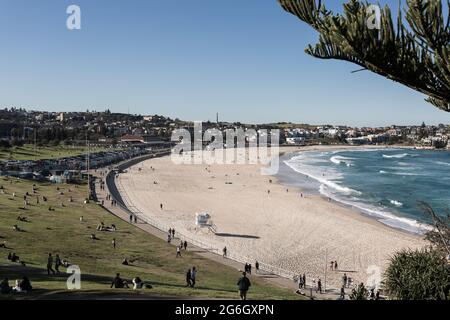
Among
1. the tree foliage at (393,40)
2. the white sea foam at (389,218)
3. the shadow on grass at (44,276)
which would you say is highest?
the tree foliage at (393,40)

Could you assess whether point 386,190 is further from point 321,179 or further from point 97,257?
point 97,257

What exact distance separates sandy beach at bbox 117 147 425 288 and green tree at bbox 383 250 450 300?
6818mm

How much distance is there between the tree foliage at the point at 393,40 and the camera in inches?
146

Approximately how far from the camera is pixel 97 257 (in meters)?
16.9

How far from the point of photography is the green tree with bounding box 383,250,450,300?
362 inches

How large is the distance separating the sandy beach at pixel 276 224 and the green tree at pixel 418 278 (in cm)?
682

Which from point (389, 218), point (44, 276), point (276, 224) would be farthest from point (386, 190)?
point (44, 276)

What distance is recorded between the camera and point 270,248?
72.8 ft

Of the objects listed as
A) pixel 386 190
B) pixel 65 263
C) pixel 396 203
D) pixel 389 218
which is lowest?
pixel 389 218

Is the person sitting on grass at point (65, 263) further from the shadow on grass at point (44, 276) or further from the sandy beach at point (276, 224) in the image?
the sandy beach at point (276, 224)

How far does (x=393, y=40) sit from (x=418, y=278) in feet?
23.9

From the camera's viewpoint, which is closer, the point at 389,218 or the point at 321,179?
the point at 389,218

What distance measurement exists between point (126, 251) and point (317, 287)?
7552 mm

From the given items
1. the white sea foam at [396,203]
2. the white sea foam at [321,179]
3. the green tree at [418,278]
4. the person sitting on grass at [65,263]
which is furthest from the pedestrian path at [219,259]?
the white sea foam at [321,179]
